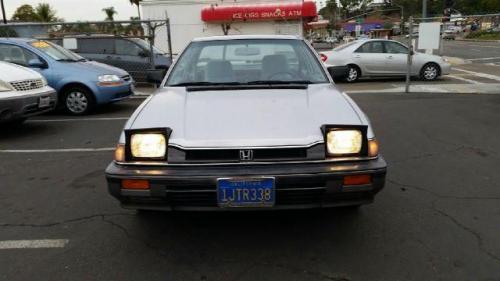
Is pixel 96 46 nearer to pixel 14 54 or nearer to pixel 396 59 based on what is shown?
pixel 14 54

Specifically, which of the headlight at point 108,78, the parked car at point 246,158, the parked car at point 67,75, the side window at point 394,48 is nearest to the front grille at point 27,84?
the parked car at point 67,75

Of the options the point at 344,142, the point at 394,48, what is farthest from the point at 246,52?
the point at 394,48

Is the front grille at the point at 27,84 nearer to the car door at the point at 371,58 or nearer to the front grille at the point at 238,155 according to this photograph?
the front grille at the point at 238,155

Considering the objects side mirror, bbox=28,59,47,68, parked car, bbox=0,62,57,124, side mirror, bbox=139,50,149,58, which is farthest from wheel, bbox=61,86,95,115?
side mirror, bbox=139,50,149,58

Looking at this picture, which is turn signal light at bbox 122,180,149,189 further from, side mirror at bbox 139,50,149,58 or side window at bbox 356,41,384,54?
side window at bbox 356,41,384,54

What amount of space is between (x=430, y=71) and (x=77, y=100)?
10622mm

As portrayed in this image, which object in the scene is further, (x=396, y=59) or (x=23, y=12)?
(x=23, y=12)

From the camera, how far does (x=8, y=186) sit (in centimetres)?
507

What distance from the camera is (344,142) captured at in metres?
3.21

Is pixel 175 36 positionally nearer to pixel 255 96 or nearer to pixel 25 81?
pixel 25 81

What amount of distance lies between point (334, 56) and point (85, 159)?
10460 millimetres

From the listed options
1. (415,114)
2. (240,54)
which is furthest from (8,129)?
(415,114)

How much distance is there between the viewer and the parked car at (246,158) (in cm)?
303

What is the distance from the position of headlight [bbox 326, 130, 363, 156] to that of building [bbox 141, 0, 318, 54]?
24360 mm
